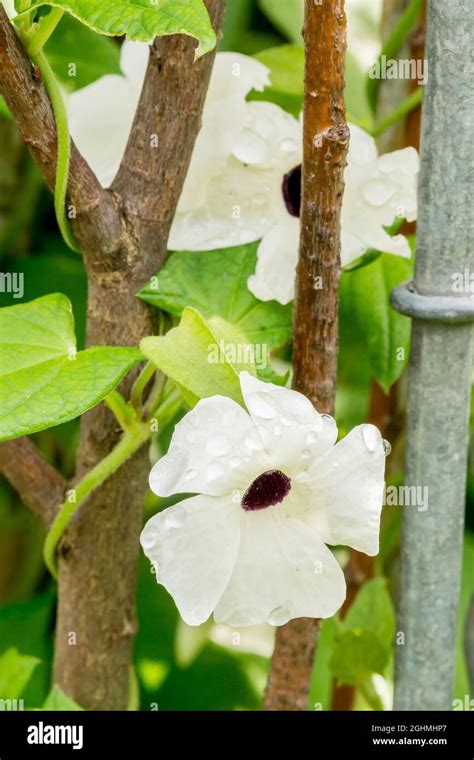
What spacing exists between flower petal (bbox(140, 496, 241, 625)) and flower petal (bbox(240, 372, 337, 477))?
0.13ft

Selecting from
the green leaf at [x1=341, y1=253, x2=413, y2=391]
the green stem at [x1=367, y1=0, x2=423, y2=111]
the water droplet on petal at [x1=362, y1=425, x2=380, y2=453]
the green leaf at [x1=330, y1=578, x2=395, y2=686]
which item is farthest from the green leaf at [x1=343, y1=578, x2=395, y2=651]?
the green stem at [x1=367, y1=0, x2=423, y2=111]

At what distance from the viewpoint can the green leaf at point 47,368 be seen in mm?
424

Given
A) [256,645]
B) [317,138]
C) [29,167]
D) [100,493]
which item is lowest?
[256,645]

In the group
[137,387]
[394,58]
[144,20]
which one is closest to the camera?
[144,20]

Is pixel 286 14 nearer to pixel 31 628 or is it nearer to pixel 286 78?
pixel 286 78

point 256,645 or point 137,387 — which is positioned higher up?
point 137,387

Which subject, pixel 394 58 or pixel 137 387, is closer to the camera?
pixel 137 387

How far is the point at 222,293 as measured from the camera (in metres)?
0.55

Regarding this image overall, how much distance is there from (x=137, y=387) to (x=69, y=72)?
0.90 ft

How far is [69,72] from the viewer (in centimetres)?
66

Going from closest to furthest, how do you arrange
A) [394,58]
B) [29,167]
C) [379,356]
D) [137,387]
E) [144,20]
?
[144,20], [137,387], [379,356], [394,58], [29,167]
